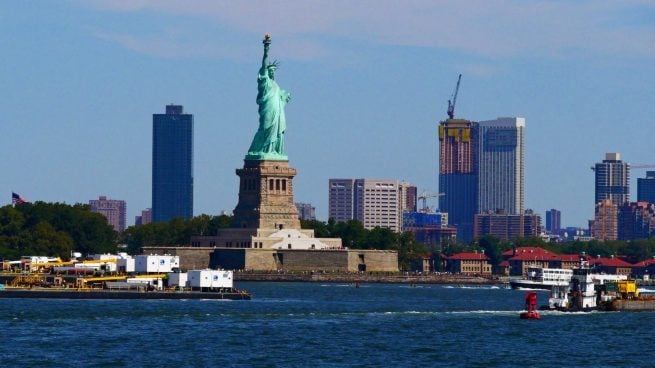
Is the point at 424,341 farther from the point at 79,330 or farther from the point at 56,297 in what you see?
the point at 56,297

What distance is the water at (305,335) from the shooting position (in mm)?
92938

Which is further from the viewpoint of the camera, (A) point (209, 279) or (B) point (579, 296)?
(A) point (209, 279)

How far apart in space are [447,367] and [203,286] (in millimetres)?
62556

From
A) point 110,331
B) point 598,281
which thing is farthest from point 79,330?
point 598,281

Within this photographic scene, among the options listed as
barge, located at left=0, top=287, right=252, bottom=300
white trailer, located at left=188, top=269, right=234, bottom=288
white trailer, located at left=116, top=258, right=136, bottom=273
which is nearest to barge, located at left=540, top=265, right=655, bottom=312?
barge, located at left=0, top=287, right=252, bottom=300

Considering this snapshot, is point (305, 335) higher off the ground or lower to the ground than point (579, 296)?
lower

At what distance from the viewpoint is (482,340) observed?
4163 inches

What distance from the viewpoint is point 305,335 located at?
10788 centimetres

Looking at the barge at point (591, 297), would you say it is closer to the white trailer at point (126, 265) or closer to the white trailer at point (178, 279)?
the white trailer at point (178, 279)

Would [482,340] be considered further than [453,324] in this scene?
No

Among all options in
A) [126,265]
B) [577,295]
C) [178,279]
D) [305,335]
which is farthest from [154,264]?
[305,335]

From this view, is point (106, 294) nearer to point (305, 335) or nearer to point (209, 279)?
point (209, 279)

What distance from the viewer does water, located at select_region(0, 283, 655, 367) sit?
305 ft

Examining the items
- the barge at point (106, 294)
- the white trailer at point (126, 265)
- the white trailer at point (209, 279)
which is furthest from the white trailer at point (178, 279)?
the white trailer at point (126, 265)
